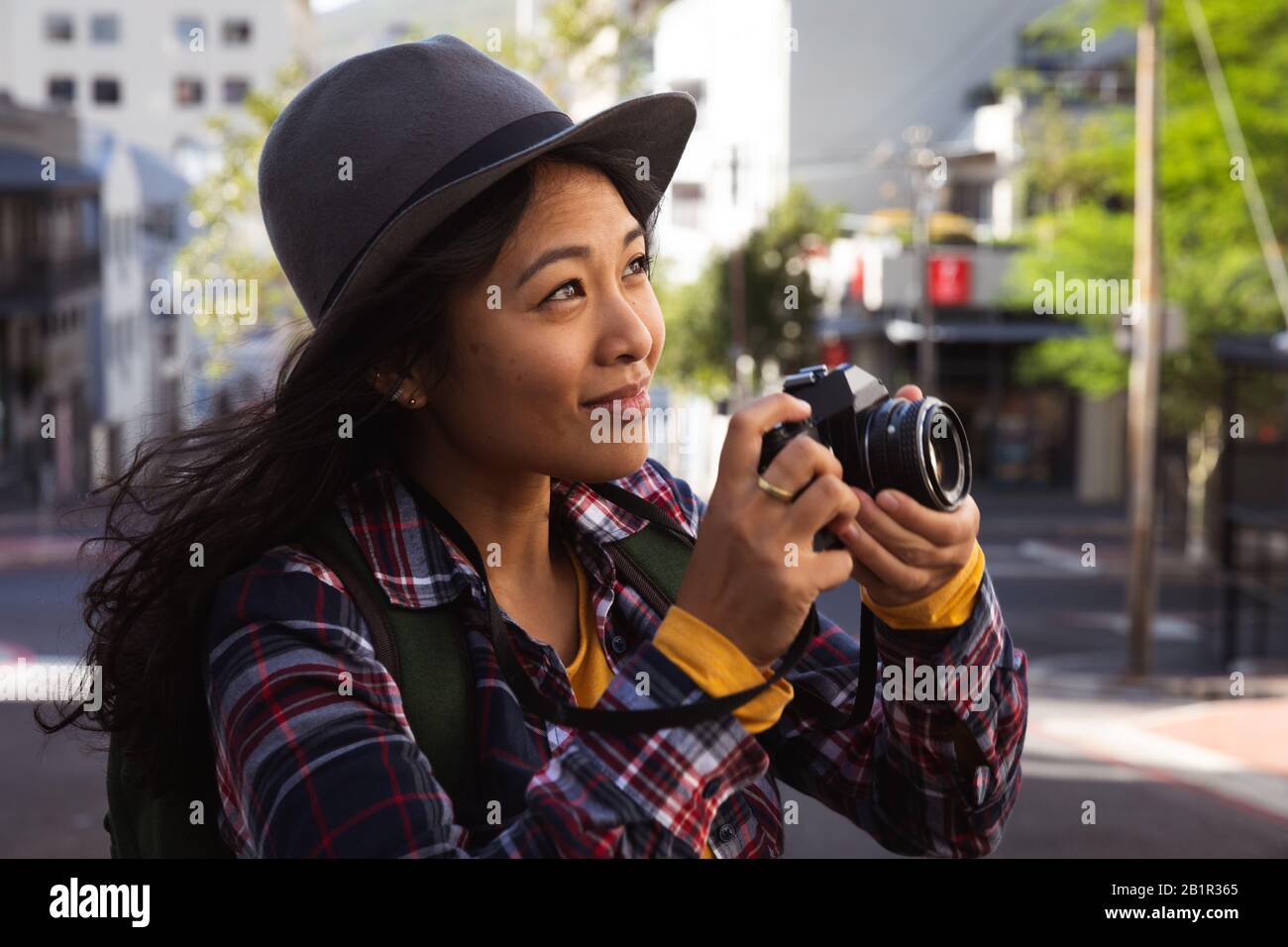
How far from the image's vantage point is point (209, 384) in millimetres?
2205

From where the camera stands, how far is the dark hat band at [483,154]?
1.55m

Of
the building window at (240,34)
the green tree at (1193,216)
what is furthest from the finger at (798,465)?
the building window at (240,34)

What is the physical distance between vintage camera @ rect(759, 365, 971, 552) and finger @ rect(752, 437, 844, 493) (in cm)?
2

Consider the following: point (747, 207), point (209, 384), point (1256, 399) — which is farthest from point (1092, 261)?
point (209, 384)

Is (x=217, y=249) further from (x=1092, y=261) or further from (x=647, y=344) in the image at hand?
(x=647, y=344)

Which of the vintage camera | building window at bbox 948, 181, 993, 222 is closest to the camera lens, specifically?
the vintage camera

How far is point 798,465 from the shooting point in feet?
4.49

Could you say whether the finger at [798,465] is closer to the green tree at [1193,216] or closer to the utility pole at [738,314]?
the green tree at [1193,216]

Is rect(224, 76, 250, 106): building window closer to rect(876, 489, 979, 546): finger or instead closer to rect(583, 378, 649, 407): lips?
rect(583, 378, 649, 407): lips

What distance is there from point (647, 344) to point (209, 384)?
0.84m

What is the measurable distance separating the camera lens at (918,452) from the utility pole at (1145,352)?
45.3ft

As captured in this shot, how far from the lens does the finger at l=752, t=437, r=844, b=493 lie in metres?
1.37

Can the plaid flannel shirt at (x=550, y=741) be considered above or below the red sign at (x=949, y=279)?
below

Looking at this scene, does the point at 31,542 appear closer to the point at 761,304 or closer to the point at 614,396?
the point at 761,304
